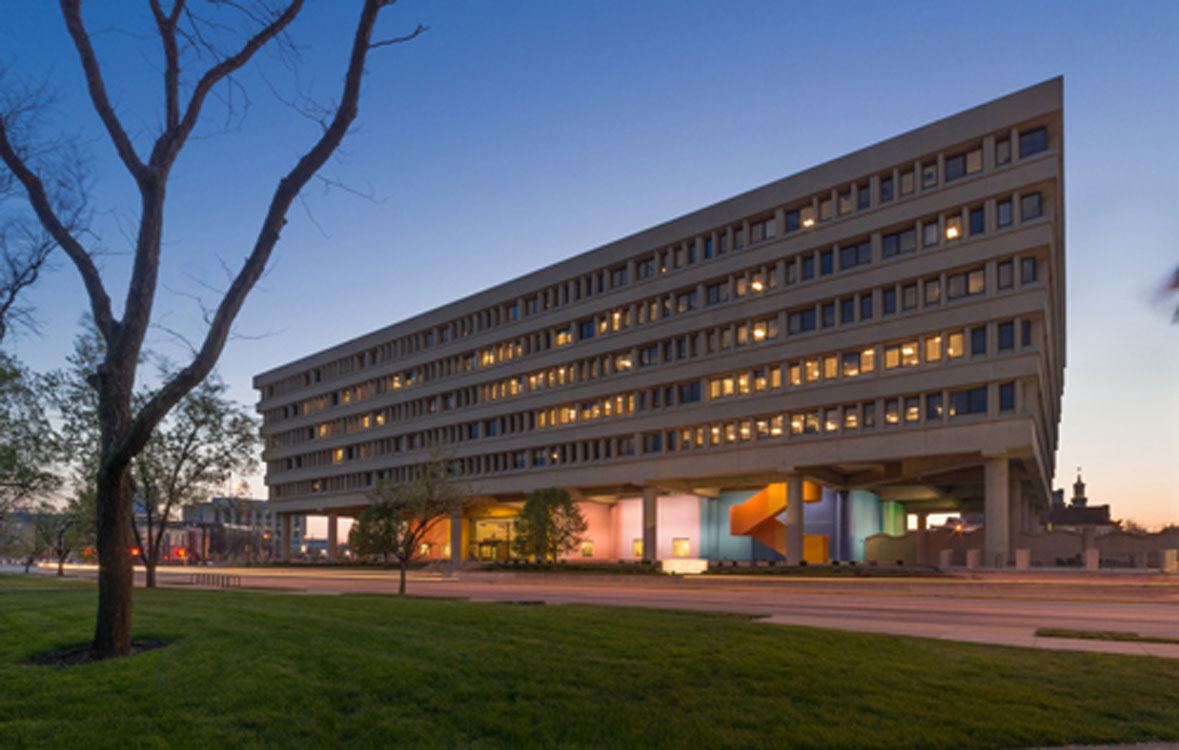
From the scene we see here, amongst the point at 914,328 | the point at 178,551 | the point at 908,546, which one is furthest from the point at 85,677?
the point at 178,551

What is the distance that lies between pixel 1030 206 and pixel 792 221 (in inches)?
597

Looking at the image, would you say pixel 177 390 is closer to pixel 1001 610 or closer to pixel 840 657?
pixel 840 657

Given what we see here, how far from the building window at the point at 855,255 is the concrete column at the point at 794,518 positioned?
1415cm

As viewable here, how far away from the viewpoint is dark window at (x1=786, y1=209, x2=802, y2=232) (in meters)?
56.1

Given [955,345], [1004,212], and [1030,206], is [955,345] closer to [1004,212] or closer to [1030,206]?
[1004,212]

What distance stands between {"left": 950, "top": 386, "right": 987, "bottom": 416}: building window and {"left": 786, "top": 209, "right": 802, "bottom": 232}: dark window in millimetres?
15373

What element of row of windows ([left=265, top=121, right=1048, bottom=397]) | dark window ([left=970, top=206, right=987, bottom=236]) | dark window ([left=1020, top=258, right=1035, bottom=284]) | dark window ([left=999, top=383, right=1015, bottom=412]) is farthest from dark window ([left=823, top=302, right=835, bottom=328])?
dark window ([left=1020, top=258, right=1035, bottom=284])

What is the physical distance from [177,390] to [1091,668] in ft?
42.2

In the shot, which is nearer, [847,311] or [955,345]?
[955,345]

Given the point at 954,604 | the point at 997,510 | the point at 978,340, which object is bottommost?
the point at 954,604

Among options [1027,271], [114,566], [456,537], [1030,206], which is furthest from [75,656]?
[456,537]

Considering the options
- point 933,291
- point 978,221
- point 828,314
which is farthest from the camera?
point 828,314

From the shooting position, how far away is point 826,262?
2131 inches

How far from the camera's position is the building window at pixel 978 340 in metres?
46.4
